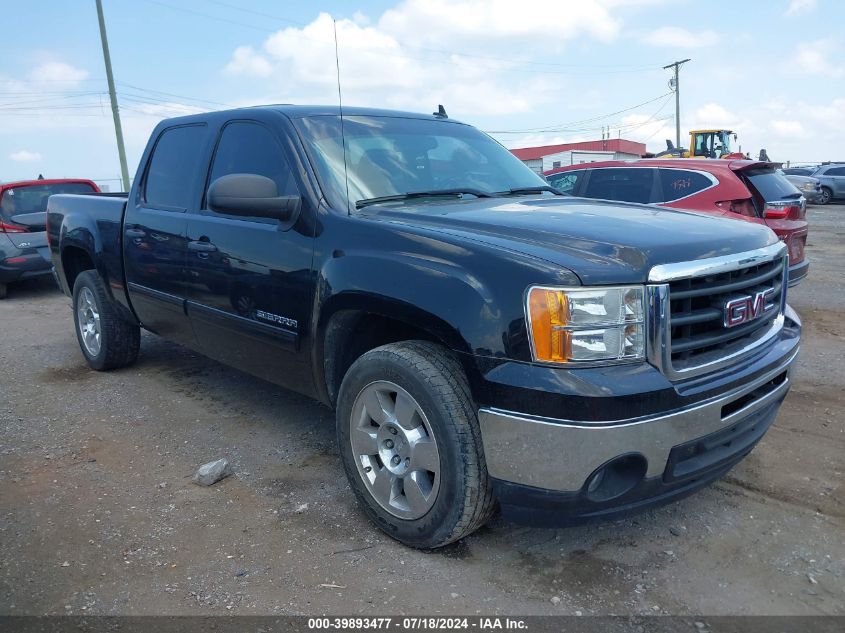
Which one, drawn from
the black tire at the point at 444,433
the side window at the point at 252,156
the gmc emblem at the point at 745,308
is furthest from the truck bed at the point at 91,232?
the gmc emblem at the point at 745,308

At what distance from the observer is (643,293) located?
7.76 feet

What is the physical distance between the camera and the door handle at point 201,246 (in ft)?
12.6

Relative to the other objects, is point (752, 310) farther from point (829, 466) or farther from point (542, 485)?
point (829, 466)

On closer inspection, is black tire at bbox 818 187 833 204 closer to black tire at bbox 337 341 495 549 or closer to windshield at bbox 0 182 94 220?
windshield at bbox 0 182 94 220

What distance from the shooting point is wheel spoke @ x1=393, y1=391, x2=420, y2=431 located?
107 inches

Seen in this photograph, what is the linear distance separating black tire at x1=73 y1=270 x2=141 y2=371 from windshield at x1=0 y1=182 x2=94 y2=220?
5192 millimetres

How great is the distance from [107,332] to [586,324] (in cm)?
424

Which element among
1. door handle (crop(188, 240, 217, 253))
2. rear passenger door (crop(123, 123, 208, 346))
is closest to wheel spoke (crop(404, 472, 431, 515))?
door handle (crop(188, 240, 217, 253))

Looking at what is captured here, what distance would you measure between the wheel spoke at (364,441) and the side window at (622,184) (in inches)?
206

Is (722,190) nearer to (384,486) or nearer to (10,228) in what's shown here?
(384,486)

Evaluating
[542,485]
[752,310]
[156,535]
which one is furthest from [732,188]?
[156,535]

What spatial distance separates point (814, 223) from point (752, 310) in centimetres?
1846

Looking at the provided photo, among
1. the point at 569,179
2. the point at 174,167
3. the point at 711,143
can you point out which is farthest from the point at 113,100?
the point at 711,143

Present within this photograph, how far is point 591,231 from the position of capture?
8.82ft
